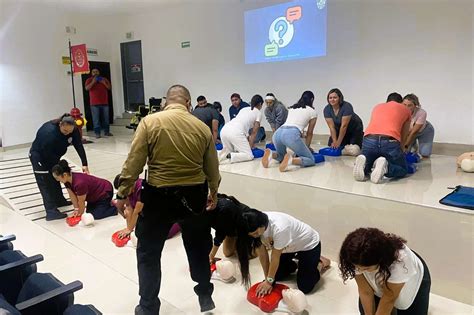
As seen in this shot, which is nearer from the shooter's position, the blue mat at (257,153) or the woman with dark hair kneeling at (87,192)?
the woman with dark hair kneeling at (87,192)

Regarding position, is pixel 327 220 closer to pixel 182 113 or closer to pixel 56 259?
pixel 182 113

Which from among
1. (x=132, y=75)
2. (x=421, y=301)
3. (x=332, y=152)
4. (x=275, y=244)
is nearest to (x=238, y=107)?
(x=332, y=152)

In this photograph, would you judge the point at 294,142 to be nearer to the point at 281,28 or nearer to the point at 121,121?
the point at 281,28

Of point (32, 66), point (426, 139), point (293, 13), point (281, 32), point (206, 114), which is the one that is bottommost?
point (426, 139)

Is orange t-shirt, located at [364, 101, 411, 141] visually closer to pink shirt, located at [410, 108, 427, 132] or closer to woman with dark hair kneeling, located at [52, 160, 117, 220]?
pink shirt, located at [410, 108, 427, 132]

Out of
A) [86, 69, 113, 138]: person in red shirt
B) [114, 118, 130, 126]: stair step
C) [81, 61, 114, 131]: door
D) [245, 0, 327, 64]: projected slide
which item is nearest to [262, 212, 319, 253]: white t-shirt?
[245, 0, 327, 64]: projected slide

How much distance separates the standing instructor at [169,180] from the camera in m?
1.88

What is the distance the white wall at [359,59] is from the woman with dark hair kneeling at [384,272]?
14.1 feet

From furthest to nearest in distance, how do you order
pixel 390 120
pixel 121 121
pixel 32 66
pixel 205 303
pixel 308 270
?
pixel 121 121
pixel 32 66
pixel 390 120
pixel 308 270
pixel 205 303

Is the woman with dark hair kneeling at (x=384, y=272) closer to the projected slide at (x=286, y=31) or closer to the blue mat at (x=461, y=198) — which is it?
the blue mat at (x=461, y=198)

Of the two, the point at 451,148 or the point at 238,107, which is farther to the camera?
the point at 238,107

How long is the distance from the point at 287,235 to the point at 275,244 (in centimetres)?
10

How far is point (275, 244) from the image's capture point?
2.31 metres

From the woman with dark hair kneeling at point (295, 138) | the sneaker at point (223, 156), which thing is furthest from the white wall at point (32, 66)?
the woman with dark hair kneeling at point (295, 138)
